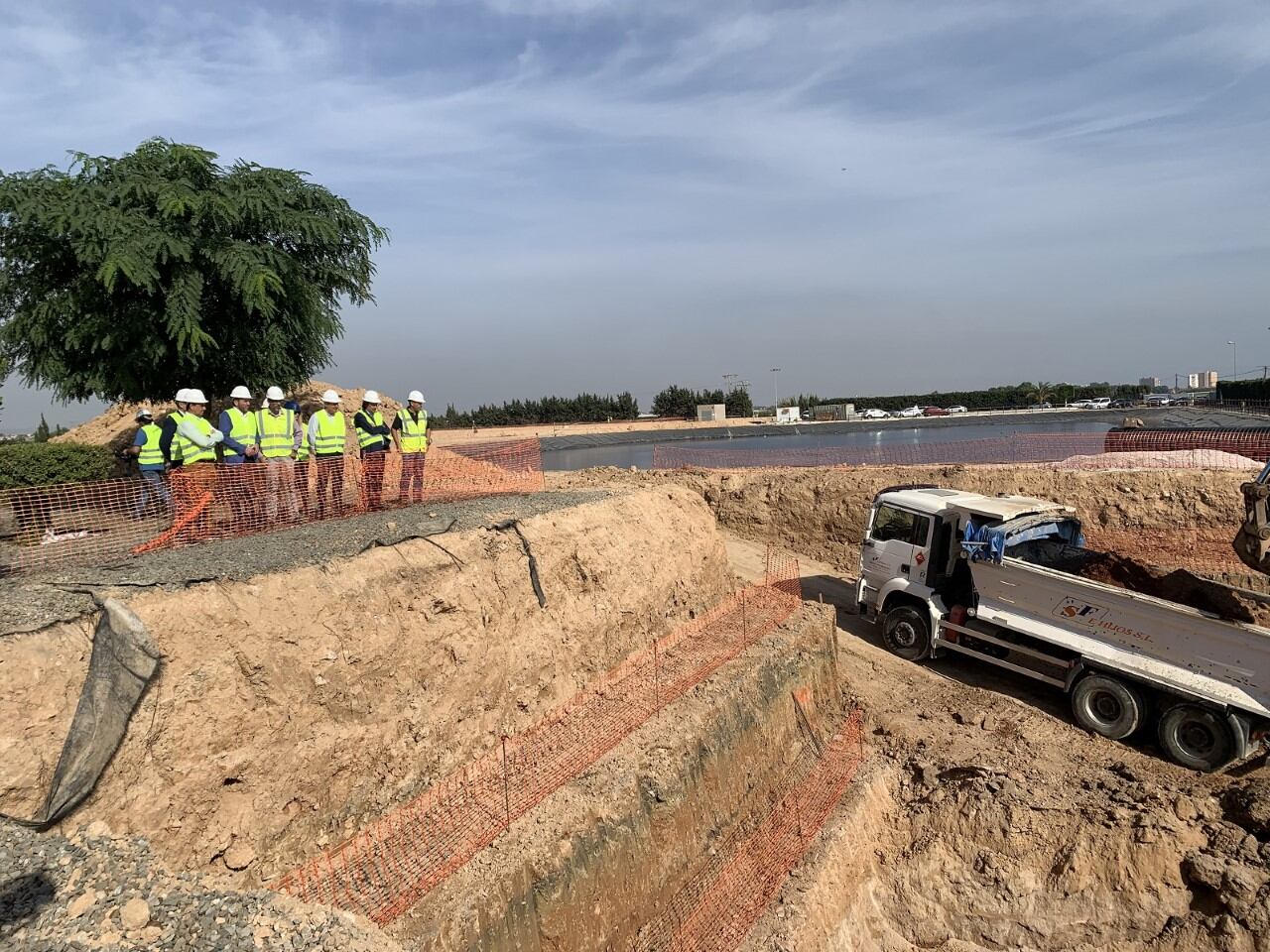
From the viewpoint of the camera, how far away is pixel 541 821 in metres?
5.30

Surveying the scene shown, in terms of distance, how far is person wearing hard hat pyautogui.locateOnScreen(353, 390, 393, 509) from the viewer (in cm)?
890

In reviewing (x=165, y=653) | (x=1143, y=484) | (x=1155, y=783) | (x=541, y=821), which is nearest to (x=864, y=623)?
(x=1155, y=783)

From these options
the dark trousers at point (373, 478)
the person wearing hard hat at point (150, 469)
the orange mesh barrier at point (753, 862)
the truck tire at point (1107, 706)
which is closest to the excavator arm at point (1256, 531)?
the truck tire at point (1107, 706)

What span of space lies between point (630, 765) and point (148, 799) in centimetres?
347

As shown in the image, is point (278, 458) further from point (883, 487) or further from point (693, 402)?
point (693, 402)

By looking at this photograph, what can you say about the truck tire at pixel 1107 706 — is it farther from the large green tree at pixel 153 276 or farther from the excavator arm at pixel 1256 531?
the large green tree at pixel 153 276

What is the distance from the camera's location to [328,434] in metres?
8.88

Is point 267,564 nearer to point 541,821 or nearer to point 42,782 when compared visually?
point 42,782

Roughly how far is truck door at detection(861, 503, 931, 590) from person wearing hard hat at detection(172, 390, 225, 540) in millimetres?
8699

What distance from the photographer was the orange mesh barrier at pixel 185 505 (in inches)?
255

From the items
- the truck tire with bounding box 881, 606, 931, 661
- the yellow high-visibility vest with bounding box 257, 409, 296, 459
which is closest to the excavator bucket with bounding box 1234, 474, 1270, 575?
the truck tire with bounding box 881, 606, 931, 661

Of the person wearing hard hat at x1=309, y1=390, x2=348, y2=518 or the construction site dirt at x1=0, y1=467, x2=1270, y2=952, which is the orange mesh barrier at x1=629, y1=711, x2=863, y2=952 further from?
the person wearing hard hat at x1=309, y1=390, x2=348, y2=518

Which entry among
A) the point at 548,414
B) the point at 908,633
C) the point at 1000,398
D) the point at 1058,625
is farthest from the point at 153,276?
the point at 1000,398

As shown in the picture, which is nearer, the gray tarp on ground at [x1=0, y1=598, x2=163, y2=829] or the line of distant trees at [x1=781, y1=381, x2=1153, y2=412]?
the gray tarp on ground at [x1=0, y1=598, x2=163, y2=829]
